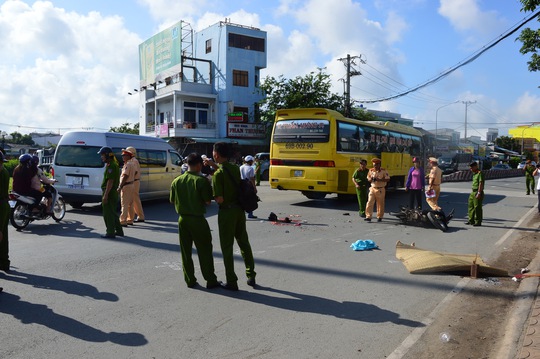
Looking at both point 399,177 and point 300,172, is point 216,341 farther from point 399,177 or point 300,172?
point 399,177

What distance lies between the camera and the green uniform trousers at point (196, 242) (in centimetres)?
534

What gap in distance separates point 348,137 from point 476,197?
4.79 m

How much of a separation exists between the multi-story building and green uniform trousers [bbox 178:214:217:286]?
103ft

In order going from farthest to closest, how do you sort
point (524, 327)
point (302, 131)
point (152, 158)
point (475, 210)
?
point (302, 131) → point (152, 158) → point (475, 210) → point (524, 327)

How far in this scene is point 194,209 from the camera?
5309mm

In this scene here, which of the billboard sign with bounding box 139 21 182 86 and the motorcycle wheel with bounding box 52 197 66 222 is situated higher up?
the billboard sign with bounding box 139 21 182 86

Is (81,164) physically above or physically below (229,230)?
above

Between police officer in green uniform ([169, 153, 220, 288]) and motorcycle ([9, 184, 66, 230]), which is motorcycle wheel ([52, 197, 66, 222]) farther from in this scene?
police officer in green uniform ([169, 153, 220, 288])

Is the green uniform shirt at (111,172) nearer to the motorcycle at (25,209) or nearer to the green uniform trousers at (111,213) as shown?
the green uniform trousers at (111,213)

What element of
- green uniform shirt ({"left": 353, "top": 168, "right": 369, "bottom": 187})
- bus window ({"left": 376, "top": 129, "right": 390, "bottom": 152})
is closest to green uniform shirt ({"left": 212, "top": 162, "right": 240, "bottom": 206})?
green uniform shirt ({"left": 353, "top": 168, "right": 369, "bottom": 187})

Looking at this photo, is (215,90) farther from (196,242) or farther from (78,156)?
(196,242)

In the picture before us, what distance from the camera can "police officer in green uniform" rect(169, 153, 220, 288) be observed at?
17.4 ft

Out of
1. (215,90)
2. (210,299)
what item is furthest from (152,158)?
(215,90)

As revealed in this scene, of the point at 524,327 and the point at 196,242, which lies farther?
the point at 196,242
